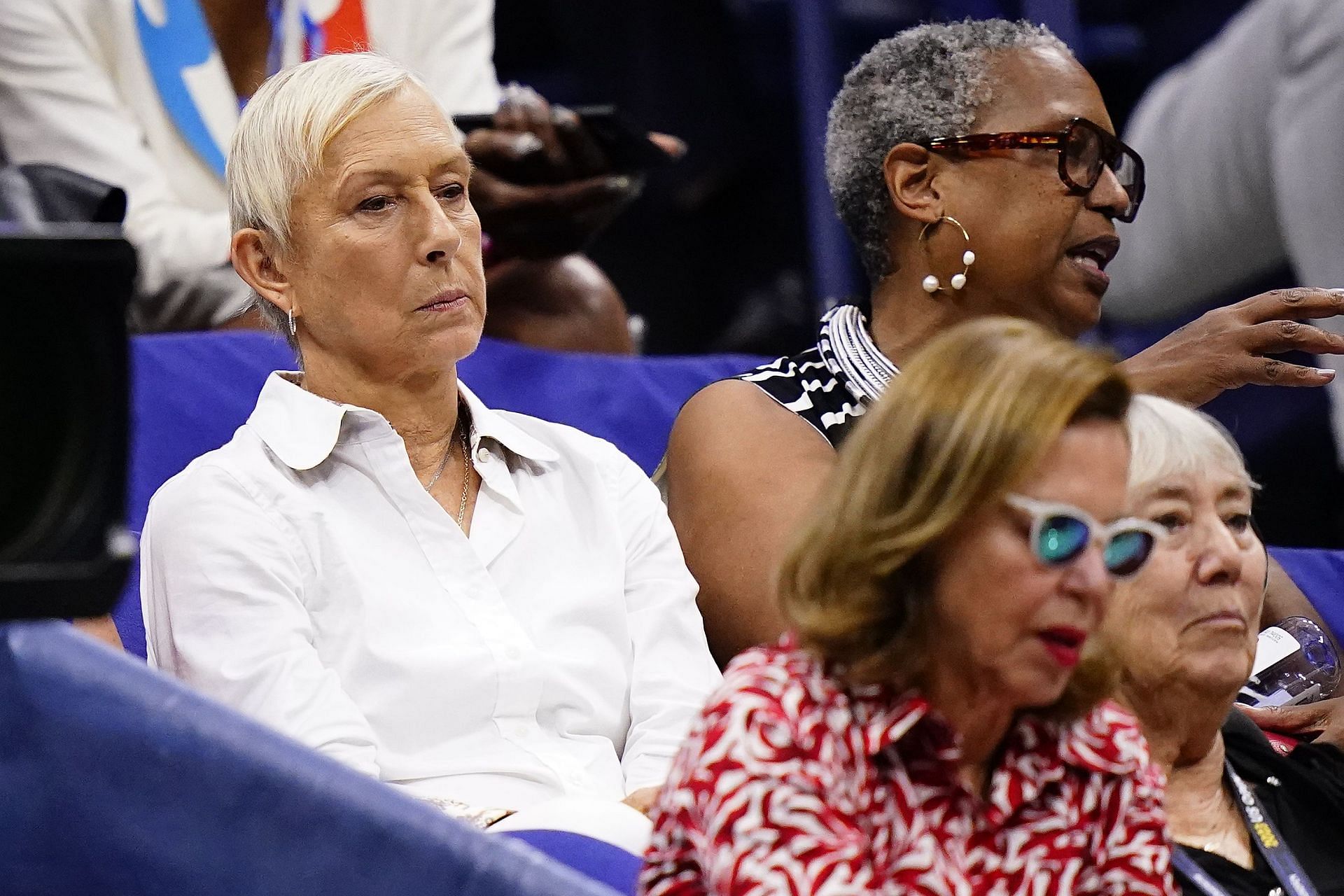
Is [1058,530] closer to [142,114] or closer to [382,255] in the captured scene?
[382,255]

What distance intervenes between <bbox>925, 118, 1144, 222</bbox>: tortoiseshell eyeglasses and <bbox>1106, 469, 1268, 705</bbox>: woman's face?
63 centimetres

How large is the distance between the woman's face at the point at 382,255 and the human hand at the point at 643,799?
0.47 metres

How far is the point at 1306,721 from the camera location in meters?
1.87

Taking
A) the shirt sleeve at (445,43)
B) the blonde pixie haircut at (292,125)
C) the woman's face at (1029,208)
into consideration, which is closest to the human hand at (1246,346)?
the woman's face at (1029,208)

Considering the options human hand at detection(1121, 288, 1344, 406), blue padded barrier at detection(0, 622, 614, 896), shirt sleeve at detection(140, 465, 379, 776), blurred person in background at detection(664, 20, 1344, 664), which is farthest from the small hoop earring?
blue padded barrier at detection(0, 622, 614, 896)

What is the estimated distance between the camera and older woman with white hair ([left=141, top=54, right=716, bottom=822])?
5.24 ft

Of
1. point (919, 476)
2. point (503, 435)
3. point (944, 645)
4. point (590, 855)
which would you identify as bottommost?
point (590, 855)

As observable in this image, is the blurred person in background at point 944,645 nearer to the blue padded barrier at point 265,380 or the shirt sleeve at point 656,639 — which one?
the shirt sleeve at point 656,639

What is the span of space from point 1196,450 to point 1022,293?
1.93 ft

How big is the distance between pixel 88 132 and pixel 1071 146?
1394 mm

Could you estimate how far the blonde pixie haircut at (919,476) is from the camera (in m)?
1.06

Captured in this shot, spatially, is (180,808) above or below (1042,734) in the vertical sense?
below

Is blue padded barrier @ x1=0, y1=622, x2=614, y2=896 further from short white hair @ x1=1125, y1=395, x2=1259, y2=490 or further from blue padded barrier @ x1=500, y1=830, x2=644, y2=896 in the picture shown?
short white hair @ x1=1125, y1=395, x2=1259, y2=490

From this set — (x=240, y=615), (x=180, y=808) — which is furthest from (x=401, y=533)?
(x=180, y=808)
